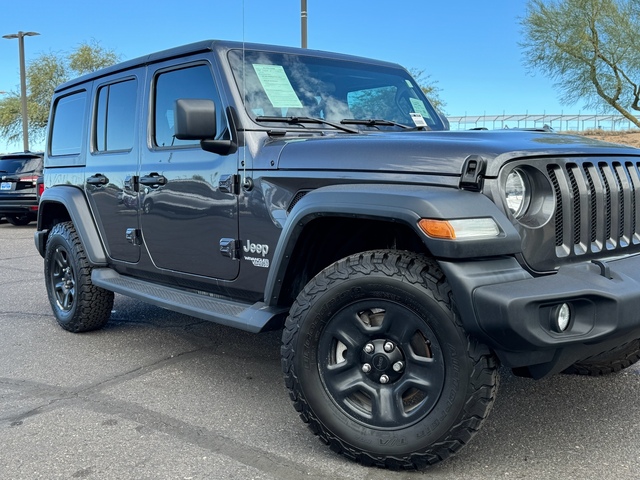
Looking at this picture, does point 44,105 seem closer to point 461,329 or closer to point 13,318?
point 13,318

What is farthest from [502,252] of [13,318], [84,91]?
[13,318]

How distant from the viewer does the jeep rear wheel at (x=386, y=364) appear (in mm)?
2514

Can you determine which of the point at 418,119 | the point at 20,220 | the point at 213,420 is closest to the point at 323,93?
the point at 418,119

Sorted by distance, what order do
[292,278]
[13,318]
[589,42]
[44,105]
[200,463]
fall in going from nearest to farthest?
[200,463]
[292,278]
[13,318]
[589,42]
[44,105]

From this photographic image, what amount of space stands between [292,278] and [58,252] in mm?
2844

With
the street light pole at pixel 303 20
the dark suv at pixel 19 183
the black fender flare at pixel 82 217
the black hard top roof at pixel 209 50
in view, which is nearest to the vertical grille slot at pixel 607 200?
the black hard top roof at pixel 209 50

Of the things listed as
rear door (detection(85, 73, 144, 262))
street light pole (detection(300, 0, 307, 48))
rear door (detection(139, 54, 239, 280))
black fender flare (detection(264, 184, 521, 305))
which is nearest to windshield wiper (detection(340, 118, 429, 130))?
rear door (detection(139, 54, 239, 280))

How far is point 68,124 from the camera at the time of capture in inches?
213

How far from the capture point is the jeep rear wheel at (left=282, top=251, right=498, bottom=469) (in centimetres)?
251

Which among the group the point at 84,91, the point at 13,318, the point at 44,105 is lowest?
the point at 13,318

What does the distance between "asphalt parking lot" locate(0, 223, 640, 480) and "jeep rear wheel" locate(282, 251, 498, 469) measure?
0.59ft

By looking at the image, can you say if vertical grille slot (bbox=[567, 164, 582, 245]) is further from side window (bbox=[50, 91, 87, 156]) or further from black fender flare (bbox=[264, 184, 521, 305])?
side window (bbox=[50, 91, 87, 156])

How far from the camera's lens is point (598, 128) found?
2209cm

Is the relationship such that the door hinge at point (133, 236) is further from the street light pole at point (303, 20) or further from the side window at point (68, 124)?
the street light pole at point (303, 20)
